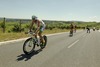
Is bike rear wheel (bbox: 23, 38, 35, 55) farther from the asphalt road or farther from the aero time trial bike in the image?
the asphalt road

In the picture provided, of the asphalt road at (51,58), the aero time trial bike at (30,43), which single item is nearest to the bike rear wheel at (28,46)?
the aero time trial bike at (30,43)

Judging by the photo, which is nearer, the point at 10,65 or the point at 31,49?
the point at 10,65

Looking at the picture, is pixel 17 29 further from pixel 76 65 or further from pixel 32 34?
pixel 76 65

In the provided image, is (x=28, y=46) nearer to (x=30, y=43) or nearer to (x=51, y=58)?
(x=30, y=43)

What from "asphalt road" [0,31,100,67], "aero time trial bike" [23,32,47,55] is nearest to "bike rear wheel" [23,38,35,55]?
"aero time trial bike" [23,32,47,55]

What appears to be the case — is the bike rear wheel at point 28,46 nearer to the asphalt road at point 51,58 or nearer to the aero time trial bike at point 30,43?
the aero time trial bike at point 30,43

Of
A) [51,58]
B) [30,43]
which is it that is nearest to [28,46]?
[30,43]

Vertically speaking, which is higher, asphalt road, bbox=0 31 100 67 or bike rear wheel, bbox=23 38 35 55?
bike rear wheel, bbox=23 38 35 55

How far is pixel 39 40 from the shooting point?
35.0ft

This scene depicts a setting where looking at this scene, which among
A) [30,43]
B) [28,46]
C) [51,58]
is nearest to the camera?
[51,58]

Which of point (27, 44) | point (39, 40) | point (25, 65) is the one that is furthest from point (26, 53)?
point (25, 65)

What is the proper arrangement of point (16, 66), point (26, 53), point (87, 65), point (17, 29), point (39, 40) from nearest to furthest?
point (16, 66) < point (87, 65) < point (26, 53) < point (39, 40) < point (17, 29)

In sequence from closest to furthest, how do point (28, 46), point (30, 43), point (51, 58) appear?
point (51, 58)
point (28, 46)
point (30, 43)

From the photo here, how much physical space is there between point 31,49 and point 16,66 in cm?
335
